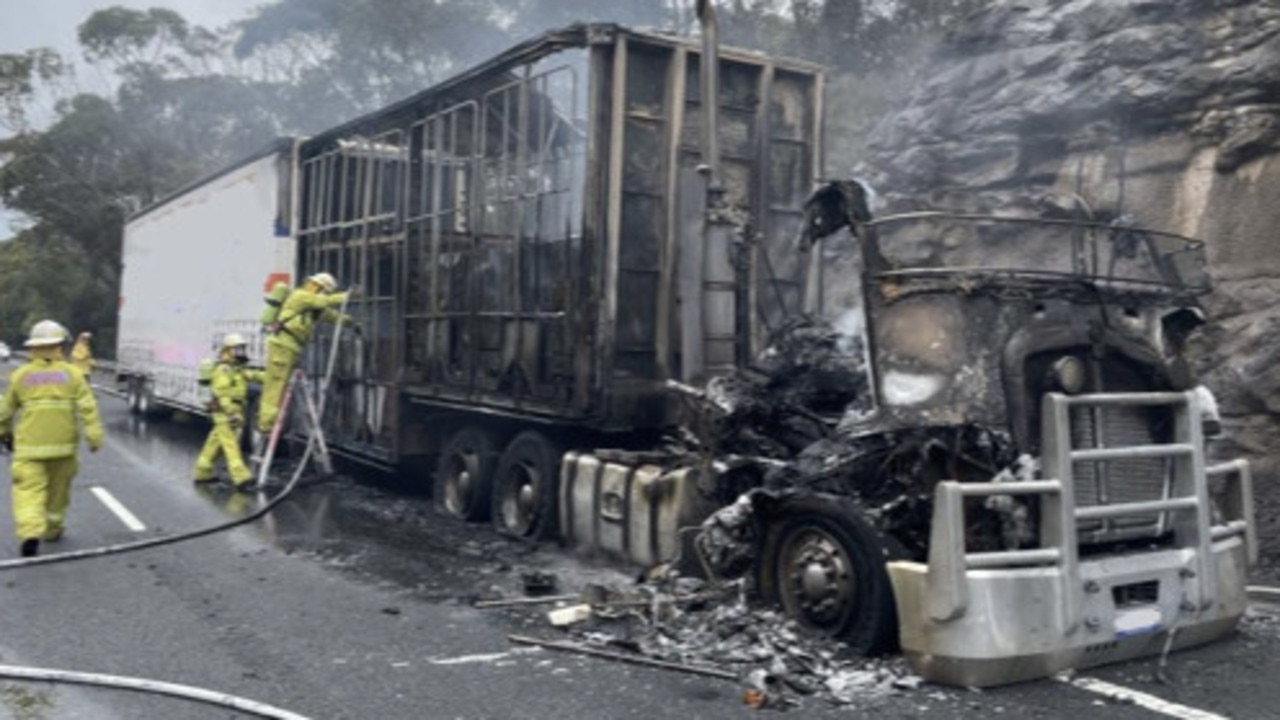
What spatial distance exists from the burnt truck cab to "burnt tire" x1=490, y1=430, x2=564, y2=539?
294cm

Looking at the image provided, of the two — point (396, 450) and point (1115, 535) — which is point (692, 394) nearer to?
point (1115, 535)

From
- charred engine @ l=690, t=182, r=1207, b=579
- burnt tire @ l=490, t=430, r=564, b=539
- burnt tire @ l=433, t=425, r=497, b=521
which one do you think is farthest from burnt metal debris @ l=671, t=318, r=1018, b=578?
burnt tire @ l=433, t=425, r=497, b=521

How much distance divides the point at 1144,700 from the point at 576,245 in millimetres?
4337

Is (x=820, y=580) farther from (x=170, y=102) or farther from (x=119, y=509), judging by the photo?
(x=170, y=102)

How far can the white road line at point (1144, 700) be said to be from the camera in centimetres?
449

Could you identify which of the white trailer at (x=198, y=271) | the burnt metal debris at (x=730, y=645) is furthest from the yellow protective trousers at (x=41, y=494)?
the white trailer at (x=198, y=271)

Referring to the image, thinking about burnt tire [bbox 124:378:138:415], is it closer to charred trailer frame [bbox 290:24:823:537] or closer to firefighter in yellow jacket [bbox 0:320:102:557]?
charred trailer frame [bbox 290:24:823:537]

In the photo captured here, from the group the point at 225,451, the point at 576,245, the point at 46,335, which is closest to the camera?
the point at 576,245

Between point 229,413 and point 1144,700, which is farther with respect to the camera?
point 229,413

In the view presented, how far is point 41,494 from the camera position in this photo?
7719 millimetres

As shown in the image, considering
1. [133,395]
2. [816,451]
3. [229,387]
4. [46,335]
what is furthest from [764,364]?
[133,395]

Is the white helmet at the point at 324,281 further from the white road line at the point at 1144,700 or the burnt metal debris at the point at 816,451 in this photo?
the white road line at the point at 1144,700

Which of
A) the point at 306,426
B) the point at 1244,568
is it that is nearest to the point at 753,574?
the point at 1244,568

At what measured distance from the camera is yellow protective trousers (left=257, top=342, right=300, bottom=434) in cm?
1077
